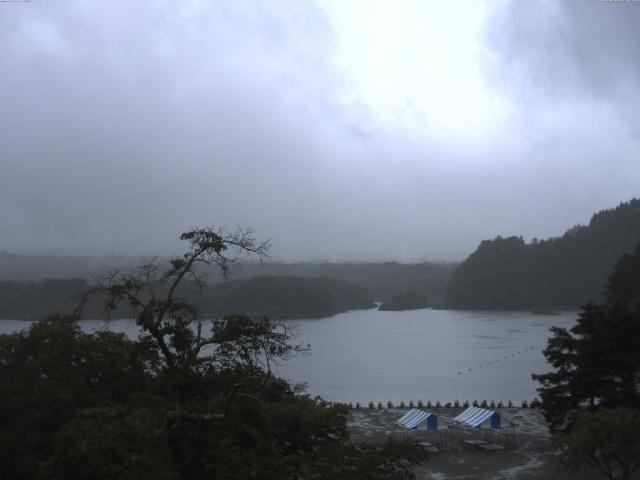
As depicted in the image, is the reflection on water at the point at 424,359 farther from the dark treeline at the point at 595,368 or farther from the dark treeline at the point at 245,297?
the dark treeline at the point at 595,368

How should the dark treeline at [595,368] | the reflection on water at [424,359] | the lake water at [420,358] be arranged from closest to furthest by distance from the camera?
the dark treeline at [595,368]
the lake water at [420,358]
the reflection on water at [424,359]

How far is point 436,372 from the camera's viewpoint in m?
31.0

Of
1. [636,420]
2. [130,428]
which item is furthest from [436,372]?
[130,428]

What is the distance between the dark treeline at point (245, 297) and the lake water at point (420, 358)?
4.97ft

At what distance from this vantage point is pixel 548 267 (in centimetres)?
6581

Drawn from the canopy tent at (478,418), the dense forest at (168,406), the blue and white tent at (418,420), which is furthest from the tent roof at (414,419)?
the dense forest at (168,406)

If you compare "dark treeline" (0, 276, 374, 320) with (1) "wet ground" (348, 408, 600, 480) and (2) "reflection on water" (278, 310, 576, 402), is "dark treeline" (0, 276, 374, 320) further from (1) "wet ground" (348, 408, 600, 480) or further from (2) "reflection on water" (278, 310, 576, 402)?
(1) "wet ground" (348, 408, 600, 480)

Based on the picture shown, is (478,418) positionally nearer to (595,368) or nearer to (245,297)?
(595,368)

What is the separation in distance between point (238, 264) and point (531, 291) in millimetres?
64699

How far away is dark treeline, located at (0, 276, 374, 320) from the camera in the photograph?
4478cm

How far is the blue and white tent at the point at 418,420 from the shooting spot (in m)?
15.0

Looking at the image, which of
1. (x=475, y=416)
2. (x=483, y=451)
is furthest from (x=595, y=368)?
(x=475, y=416)

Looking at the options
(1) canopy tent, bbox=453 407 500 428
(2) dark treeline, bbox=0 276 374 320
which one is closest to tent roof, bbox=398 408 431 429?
(1) canopy tent, bbox=453 407 500 428

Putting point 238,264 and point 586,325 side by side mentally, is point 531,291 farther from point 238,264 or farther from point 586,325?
point 238,264
